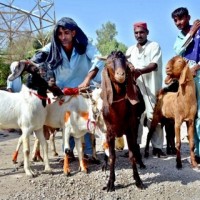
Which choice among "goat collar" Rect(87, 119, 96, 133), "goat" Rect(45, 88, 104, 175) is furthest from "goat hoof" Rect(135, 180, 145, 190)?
"goat collar" Rect(87, 119, 96, 133)

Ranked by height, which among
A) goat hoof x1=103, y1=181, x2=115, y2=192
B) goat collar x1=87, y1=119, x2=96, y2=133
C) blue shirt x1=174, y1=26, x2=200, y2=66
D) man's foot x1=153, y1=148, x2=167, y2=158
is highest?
blue shirt x1=174, y1=26, x2=200, y2=66

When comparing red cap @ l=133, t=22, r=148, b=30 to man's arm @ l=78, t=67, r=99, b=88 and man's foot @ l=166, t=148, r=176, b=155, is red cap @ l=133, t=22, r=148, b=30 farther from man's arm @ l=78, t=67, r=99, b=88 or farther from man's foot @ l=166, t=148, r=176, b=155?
man's foot @ l=166, t=148, r=176, b=155

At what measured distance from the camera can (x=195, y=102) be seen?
5594mm

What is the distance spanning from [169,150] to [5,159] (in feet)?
9.74

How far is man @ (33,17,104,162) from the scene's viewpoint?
5.52 m

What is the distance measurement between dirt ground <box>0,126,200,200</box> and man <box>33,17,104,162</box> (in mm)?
1318

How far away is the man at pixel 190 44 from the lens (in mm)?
5734

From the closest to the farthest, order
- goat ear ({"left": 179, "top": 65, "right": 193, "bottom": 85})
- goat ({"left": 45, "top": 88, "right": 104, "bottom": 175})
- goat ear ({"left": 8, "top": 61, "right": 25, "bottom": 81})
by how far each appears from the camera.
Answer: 1. goat ear ({"left": 8, "top": 61, "right": 25, "bottom": 81})
2. goat ({"left": 45, "top": 88, "right": 104, "bottom": 175})
3. goat ear ({"left": 179, "top": 65, "right": 193, "bottom": 85})

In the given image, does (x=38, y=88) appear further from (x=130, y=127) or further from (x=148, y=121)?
(x=148, y=121)

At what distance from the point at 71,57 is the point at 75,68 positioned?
18 centimetres

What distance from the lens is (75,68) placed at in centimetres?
585

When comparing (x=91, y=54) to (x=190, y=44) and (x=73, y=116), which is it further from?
(x=190, y=44)

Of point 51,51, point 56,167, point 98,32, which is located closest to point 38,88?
point 51,51

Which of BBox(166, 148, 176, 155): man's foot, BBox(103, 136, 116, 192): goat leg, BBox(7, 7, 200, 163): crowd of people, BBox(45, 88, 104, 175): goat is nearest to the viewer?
BBox(103, 136, 116, 192): goat leg
